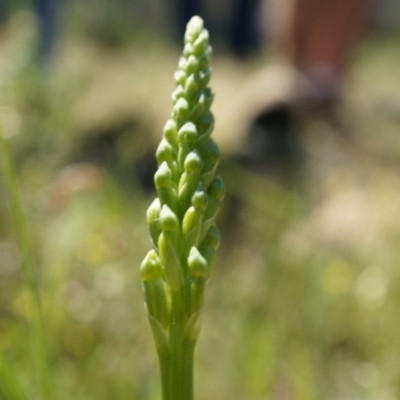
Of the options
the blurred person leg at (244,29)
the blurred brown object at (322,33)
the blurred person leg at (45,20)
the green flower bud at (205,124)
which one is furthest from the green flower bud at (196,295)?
the blurred person leg at (244,29)

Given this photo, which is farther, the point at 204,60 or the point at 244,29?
the point at 244,29

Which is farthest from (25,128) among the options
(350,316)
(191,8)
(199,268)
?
(191,8)

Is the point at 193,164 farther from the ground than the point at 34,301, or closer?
farther from the ground

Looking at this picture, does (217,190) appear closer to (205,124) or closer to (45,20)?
(205,124)

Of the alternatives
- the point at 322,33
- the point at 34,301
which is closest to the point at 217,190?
the point at 34,301

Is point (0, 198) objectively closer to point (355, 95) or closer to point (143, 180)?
point (143, 180)

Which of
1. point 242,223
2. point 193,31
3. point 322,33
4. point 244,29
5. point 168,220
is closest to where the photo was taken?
point 168,220
